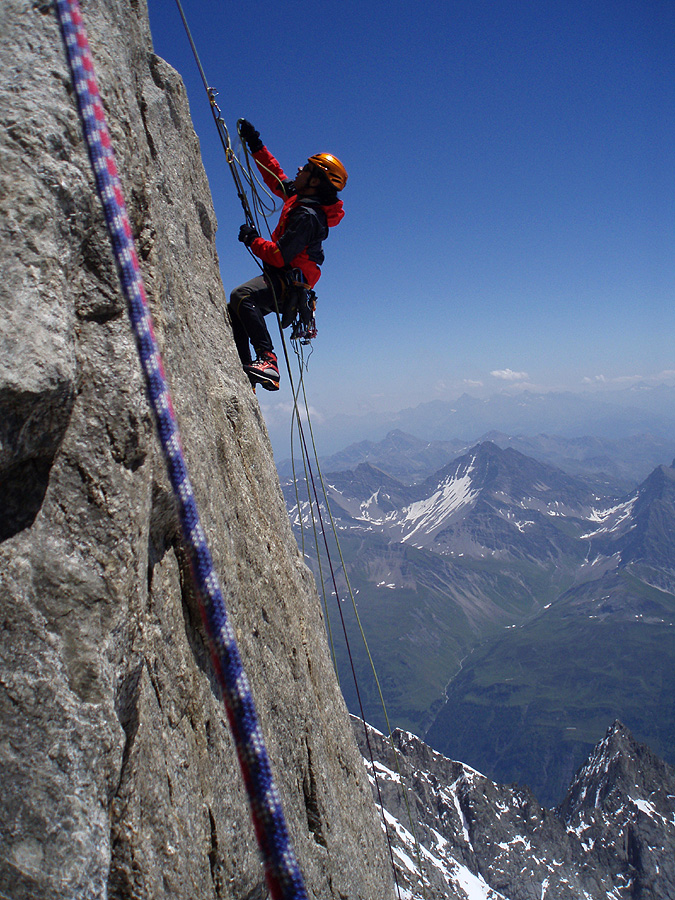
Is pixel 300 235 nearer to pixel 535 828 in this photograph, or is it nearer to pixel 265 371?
pixel 265 371

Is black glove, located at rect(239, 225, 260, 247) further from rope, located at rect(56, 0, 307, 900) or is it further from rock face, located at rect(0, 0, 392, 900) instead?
rope, located at rect(56, 0, 307, 900)

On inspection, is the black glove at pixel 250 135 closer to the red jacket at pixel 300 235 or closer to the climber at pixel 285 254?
the climber at pixel 285 254

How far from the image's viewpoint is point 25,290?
2.62m

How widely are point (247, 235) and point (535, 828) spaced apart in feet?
493

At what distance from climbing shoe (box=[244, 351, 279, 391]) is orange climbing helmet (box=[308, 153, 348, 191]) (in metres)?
2.89

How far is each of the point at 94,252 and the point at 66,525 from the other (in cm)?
178

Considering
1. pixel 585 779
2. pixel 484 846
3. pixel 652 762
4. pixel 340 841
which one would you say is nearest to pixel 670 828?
pixel 652 762

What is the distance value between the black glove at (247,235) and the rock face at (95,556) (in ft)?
8.89

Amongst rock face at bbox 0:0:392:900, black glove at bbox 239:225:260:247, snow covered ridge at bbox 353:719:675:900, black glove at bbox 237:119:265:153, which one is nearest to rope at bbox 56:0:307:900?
rock face at bbox 0:0:392:900

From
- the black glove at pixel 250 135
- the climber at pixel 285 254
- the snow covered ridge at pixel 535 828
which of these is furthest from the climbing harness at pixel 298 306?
the snow covered ridge at pixel 535 828

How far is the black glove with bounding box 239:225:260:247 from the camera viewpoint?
7836mm

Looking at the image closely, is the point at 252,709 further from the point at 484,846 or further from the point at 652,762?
the point at 652,762

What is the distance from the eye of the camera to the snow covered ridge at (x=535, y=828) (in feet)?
338

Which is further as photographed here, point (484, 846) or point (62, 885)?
point (484, 846)
